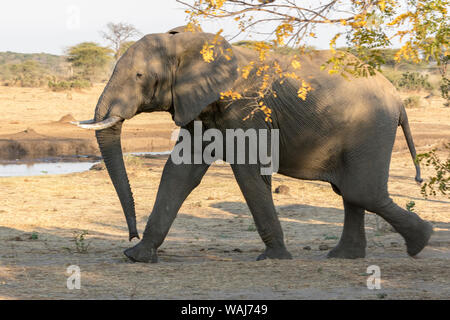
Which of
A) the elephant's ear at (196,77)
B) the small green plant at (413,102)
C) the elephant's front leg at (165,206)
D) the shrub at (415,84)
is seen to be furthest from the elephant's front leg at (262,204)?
the shrub at (415,84)

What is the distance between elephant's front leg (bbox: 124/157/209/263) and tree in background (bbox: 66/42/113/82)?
35.2m

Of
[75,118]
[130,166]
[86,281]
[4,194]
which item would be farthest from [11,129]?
[86,281]

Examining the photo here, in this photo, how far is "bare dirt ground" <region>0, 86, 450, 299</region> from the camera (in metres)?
5.84

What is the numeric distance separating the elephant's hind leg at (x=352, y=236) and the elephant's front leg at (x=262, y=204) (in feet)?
2.34

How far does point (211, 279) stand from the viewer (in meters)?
6.18

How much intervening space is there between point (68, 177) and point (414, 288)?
9.90m

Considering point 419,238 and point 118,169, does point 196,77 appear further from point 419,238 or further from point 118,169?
point 419,238

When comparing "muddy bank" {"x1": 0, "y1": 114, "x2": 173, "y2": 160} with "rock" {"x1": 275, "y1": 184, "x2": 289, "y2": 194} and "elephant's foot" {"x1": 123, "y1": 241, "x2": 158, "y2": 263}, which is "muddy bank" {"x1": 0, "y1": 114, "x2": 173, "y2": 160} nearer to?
"rock" {"x1": 275, "y1": 184, "x2": 289, "y2": 194}

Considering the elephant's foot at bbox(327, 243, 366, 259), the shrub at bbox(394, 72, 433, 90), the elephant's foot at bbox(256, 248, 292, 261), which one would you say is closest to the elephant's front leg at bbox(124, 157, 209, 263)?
the elephant's foot at bbox(256, 248, 292, 261)

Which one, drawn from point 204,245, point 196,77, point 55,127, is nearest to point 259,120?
point 196,77

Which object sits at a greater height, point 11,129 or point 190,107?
point 190,107

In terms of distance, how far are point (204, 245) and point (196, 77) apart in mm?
2363

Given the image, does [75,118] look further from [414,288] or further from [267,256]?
→ [414,288]

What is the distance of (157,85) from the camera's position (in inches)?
279
